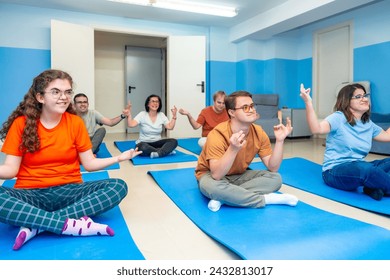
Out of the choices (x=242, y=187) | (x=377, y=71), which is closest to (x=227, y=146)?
(x=242, y=187)

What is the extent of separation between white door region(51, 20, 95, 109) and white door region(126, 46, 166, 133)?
64.0 inches

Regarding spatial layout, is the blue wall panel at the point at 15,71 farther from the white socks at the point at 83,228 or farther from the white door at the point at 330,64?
the white door at the point at 330,64

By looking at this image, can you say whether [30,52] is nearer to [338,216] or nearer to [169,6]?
[169,6]

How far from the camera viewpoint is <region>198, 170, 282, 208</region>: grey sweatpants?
1.90 metres

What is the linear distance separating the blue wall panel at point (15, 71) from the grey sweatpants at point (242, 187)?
16.0 ft

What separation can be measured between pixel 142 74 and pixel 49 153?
594 centimetres

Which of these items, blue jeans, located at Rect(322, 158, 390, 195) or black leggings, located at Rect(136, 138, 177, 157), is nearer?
blue jeans, located at Rect(322, 158, 390, 195)

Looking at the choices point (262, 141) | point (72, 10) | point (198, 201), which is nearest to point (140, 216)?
point (198, 201)

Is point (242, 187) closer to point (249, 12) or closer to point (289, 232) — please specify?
point (289, 232)

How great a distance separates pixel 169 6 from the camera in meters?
5.21

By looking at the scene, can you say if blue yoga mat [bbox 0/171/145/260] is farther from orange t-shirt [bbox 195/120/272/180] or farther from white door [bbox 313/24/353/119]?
white door [bbox 313/24/353/119]

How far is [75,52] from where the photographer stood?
5.43 m

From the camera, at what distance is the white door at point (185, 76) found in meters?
6.17

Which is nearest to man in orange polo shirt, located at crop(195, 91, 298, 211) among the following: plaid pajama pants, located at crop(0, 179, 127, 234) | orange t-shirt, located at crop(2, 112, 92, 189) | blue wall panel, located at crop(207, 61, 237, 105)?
plaid pajama pants, located at crop(0, 179, 127, 234)
